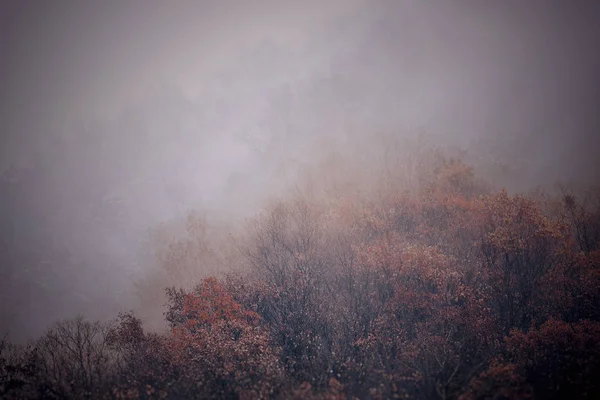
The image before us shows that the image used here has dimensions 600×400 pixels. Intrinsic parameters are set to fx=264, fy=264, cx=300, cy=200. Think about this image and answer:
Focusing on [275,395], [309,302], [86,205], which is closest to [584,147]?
[309,302]

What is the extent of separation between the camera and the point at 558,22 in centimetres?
11150

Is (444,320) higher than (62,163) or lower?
lower

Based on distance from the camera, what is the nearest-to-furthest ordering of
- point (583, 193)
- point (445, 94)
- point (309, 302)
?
point (309, 302)
point (583, 193)
point (445, 94)

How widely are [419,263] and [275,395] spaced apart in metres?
20.1

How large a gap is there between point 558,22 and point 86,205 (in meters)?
224

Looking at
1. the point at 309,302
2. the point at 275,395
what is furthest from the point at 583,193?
the point at 275,395

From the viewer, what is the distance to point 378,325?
77.3 feet

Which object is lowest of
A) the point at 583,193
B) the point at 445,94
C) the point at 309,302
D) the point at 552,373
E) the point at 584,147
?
the point at 552,373

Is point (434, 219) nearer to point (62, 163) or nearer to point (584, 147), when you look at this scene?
point (584, 147)

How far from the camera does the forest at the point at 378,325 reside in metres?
16.6

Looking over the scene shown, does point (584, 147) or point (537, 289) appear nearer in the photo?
point (537, 289)

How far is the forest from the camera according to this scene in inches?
653

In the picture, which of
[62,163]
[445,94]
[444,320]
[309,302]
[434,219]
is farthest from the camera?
[62,163]

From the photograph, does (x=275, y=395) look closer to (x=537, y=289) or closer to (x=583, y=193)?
(x=537, y=289)
